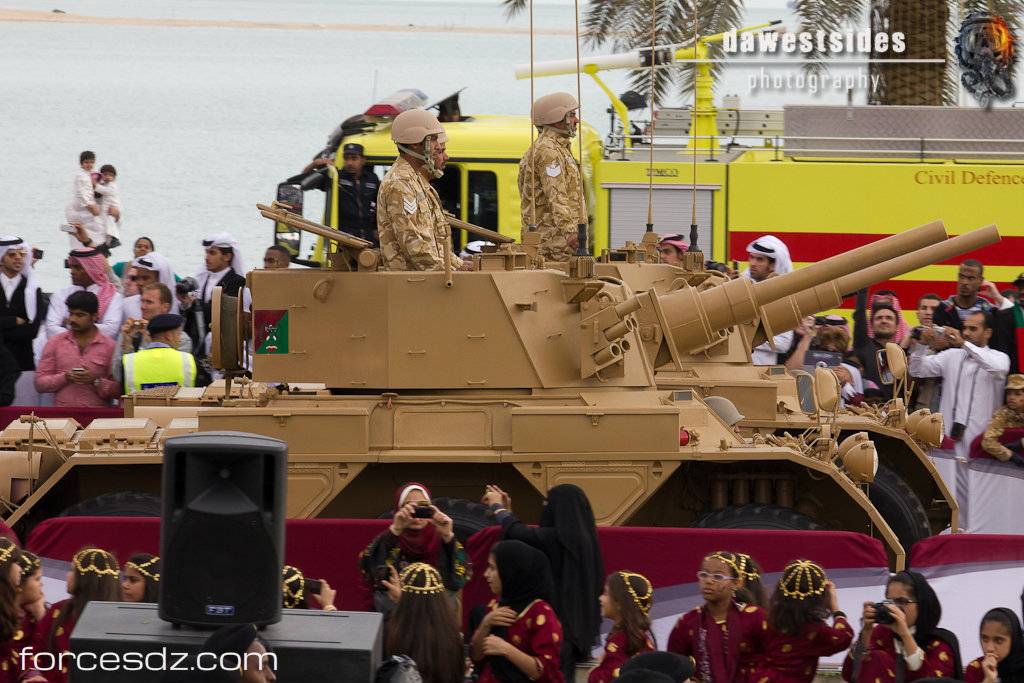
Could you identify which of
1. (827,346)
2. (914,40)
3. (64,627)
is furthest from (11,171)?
(64,627)

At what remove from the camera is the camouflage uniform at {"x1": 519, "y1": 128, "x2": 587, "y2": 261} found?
14125 millimetres

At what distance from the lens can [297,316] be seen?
11789mm

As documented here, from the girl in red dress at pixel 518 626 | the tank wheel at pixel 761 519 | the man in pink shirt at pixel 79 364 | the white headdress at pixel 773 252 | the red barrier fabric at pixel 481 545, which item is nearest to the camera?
the girl in red dress at pixel 518 626

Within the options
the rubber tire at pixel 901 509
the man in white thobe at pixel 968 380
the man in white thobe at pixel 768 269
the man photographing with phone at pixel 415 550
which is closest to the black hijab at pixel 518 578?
the man photographing with phone at pixel 415 550

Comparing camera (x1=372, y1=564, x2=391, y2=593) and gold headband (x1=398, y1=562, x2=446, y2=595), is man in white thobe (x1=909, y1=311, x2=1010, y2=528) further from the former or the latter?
gold headband (x1=398, y1=562, x2=446, y2=595)

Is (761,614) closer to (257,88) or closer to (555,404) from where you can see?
(555,404)

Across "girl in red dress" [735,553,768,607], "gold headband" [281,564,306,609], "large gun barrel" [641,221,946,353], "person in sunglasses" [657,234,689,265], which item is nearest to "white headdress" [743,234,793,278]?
"person in sunglasses" [657,234,689,265]

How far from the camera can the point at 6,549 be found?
8703mm

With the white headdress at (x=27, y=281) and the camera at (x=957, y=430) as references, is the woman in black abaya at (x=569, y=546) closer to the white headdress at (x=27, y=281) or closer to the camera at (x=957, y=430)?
the camera at (x=957, y=430)

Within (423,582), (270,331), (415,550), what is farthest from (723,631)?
(270,331)

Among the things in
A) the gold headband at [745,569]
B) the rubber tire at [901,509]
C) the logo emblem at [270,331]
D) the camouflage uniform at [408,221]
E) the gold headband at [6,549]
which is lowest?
the rubber tire at [901,509]

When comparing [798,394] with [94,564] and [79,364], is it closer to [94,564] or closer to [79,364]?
[79,364]

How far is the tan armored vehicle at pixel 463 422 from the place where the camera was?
1158 centimetres

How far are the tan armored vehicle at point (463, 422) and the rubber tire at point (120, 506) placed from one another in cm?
2
